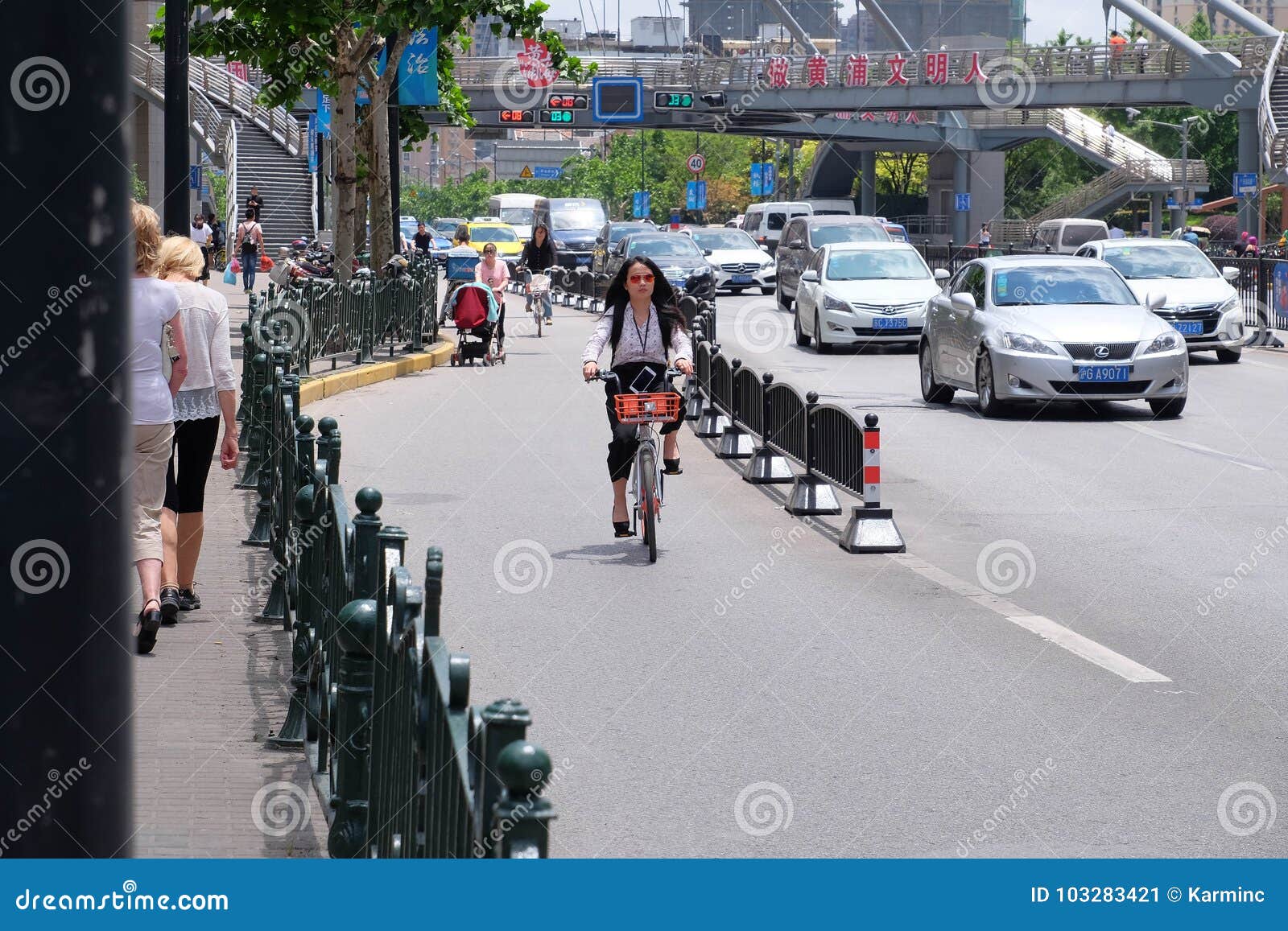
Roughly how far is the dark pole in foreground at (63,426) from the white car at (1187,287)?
73.7 ft

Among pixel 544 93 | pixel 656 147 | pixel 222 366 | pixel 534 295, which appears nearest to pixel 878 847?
pixel 222 366

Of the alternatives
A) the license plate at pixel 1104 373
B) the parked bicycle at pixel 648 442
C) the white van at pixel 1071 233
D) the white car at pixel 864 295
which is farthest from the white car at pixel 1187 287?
the white van at pixel 1071 233

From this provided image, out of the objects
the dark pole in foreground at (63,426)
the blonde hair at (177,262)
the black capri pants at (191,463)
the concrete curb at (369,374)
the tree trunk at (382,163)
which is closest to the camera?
the dark pole in foreground at (63,426)

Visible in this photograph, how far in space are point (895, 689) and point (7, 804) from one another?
5.44m

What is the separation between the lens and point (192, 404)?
27.6ft

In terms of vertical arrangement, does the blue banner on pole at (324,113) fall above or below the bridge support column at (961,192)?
above

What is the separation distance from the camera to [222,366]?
27.9ft

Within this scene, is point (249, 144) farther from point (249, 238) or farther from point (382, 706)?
point (382, 706)

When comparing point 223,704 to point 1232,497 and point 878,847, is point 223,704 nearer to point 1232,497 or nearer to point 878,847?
point 878,847

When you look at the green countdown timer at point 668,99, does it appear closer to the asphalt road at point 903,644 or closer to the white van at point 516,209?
the white van at point 516,209

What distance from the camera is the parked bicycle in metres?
10.7

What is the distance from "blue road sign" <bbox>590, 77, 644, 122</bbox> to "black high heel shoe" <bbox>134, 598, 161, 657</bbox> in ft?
213

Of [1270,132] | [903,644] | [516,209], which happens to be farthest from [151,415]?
[516,209]

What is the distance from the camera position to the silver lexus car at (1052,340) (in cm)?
1797
